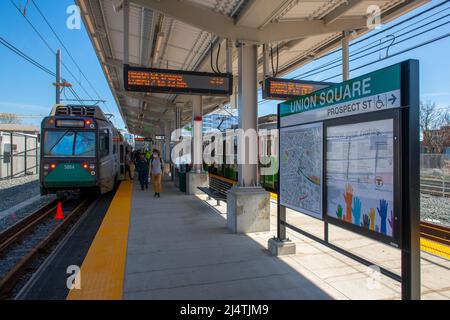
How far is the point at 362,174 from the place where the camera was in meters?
3.20

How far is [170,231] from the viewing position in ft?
21.3

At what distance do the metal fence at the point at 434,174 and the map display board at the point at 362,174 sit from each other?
10851 mm

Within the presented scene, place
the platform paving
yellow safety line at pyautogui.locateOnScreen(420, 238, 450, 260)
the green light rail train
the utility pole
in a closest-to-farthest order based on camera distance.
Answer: the platform paving
yellow safety line at pyautogui.locateOnScreen(420, 238, 450, 260)
the green light rail train
the utility pole

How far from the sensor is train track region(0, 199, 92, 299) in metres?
4.40

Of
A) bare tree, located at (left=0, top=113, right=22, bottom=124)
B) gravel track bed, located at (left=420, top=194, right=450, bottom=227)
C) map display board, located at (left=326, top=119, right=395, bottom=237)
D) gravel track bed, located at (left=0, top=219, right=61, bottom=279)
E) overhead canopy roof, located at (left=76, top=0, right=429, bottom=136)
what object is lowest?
gravel track bed, located at (left=0, top=219, right=61, bottom=279)

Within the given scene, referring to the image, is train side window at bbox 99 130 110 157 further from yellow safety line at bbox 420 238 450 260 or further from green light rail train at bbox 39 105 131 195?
yellow safety line at bbox 420 238 450 260

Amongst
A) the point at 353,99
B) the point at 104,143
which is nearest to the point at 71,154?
the point at 104,143

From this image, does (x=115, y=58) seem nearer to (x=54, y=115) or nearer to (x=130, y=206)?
(x=54, y=115)

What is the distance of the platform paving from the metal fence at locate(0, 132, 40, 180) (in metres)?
15.5

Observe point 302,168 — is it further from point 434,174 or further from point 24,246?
point 434,174

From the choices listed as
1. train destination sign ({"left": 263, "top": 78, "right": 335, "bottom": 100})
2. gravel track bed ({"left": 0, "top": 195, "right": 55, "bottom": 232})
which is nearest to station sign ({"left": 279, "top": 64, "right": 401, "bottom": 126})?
train destination sign ({"left": 263, "top": 78, "right": 335, "bottom": 100})

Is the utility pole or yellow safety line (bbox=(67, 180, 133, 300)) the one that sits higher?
the utility pole

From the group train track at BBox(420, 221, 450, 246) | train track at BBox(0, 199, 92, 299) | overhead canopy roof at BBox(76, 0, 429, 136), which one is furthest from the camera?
overhead canopy roof at BBox(76, 0, 429, 136)

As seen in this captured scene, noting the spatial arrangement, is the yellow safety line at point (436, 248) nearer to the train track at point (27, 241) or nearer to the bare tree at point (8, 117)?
the train track at point (27, 241)
